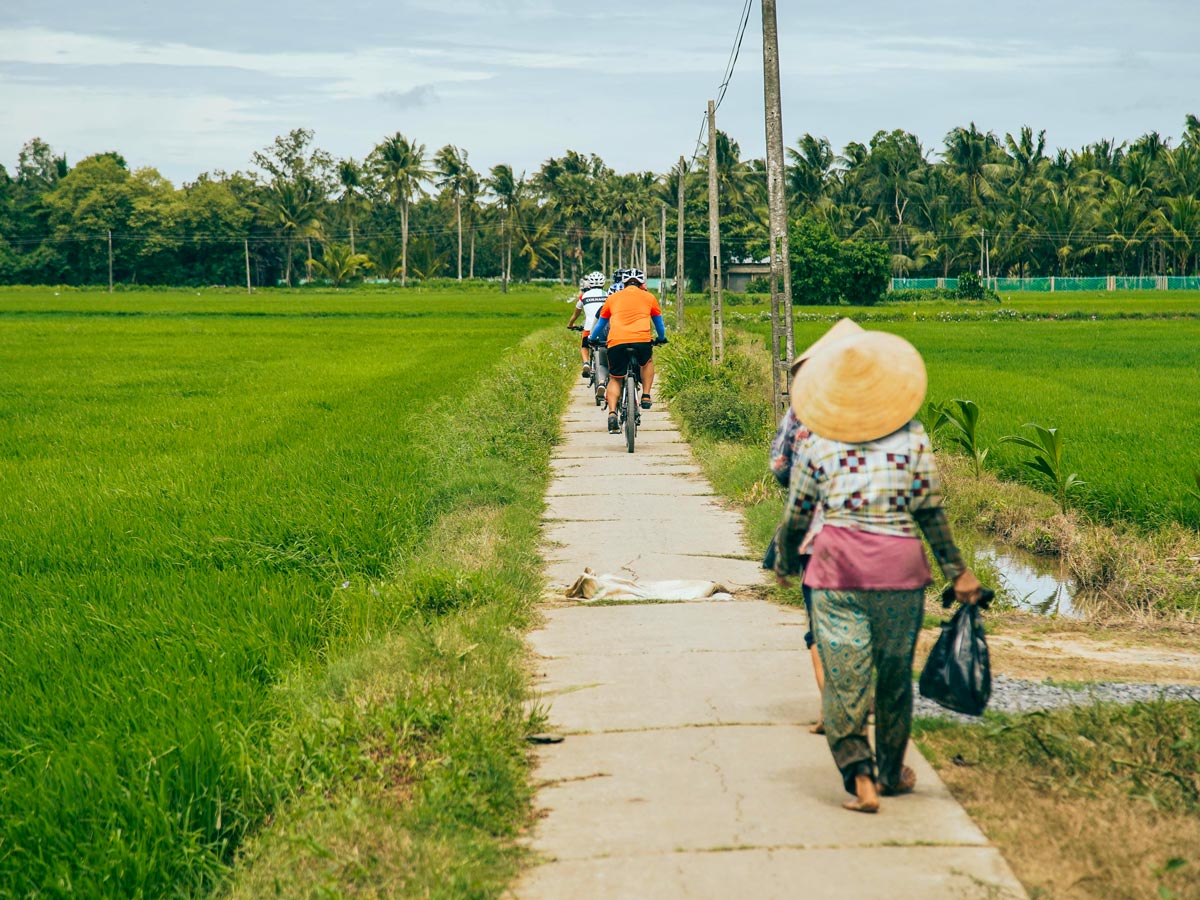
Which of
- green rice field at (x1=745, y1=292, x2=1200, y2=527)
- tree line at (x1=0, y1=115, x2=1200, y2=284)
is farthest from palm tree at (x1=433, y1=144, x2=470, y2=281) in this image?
green rice field at (x1=745, y1=292, x2=1200, y2=527)

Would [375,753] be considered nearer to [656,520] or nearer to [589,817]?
[589,817]

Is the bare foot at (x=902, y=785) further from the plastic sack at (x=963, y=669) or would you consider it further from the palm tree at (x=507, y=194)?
the palm tree at (x=507, y=194)

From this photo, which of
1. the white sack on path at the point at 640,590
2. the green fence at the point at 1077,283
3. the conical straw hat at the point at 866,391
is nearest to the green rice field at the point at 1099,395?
the white sack on path at the point at 640,590

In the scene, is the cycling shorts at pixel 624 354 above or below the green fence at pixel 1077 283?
below

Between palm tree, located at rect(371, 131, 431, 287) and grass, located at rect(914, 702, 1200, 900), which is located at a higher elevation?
palm tree, located at rect(371, 131, 431, 287)

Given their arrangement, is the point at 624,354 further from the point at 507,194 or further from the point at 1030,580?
the point at 507,194

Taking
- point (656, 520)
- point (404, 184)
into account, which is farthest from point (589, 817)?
point (404, 184)

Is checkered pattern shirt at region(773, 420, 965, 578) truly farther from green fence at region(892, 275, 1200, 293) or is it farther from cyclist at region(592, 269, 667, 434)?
green fence at region(892, 275, 1200, 293)

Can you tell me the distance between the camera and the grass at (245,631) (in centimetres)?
368

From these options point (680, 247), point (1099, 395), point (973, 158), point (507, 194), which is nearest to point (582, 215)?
point (507, 194)

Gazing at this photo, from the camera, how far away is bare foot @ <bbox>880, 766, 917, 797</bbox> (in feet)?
12.7

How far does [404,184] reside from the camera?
3664 inches

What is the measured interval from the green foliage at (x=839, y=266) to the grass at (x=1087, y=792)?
193 feet

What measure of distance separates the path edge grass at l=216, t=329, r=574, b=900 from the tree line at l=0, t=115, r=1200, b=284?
5822cm
